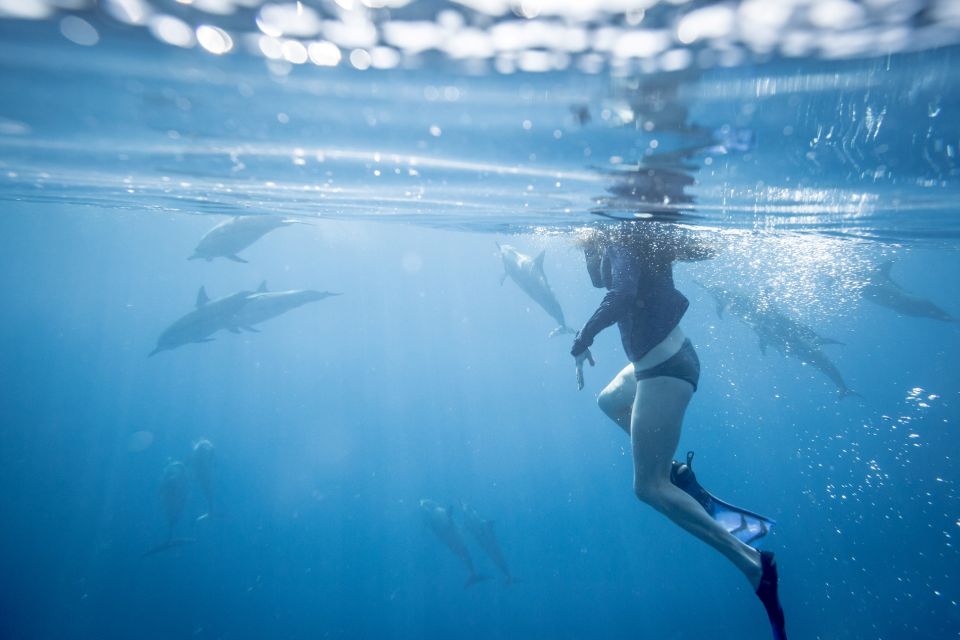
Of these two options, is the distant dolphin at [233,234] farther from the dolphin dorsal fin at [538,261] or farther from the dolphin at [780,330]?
the dolphin at [780,330]

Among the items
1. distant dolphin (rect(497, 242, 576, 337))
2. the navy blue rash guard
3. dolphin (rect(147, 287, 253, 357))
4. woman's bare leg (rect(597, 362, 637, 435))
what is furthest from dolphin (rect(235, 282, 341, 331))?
the navy blue rash guard

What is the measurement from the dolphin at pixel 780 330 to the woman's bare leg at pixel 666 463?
1066cm

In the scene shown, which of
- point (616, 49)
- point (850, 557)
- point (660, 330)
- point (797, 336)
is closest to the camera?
point (616, 49)

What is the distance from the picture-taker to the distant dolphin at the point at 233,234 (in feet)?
39.2

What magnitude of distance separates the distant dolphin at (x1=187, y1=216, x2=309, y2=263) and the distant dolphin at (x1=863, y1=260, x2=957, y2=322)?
60.3ft

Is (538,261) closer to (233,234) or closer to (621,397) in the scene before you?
(621,397)

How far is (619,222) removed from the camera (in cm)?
860

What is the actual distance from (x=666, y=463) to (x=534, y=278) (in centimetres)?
804

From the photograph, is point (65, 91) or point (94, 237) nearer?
point (65, 91)

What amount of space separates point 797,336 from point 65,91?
1631 centimetres

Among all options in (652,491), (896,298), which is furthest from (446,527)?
(896,298)

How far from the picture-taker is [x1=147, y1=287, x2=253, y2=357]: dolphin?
1307 centimetres

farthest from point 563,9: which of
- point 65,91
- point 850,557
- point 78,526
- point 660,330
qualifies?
point 78,526

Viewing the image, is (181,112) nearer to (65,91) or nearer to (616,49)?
(65,91)
